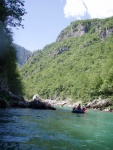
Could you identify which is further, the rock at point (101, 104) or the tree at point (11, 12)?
the rock at point (101, 104)

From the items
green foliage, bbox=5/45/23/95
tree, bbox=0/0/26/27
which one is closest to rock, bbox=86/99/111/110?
green foliage, bbox=5/45/23/95

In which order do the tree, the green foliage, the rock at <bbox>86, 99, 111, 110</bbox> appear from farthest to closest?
the rock at <bbox>86, 99, 111, 110</bbox> → the green foliage → the tree

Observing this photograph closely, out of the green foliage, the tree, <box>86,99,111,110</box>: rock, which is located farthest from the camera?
<box>86,99,111,110</box>: rock

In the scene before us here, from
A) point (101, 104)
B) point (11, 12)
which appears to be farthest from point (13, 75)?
point (11, 12)

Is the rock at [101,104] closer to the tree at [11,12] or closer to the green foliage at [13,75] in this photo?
the green foliage at [13,75]

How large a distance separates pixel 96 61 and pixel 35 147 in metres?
179

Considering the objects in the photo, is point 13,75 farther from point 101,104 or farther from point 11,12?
point 11,12

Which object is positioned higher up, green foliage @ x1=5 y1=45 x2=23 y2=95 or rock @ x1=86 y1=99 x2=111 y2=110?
green foliage @ x1=5 y1=45 x2=23 y2=95

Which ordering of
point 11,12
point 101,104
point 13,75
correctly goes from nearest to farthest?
1. point 11,12
2. point 101,104
3. point 13,75

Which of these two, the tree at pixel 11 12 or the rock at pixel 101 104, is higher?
the tree at pixel 11 12

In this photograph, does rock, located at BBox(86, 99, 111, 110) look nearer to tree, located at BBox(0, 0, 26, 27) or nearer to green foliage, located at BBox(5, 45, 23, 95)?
green foliage, located at BBox(5, 45, 23, 95)

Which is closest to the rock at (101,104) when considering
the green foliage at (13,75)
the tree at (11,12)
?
the green foliage at (13,75)

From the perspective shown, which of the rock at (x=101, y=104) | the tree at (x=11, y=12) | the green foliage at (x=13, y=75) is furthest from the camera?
the rock at (x=101, y=104)

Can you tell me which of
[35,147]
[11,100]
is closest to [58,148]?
[35,147]
